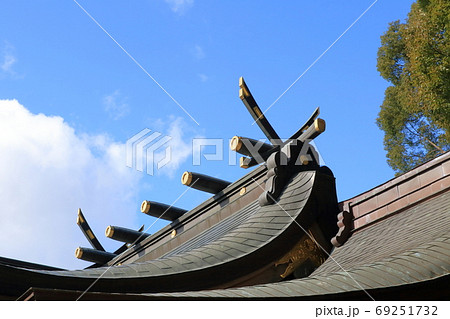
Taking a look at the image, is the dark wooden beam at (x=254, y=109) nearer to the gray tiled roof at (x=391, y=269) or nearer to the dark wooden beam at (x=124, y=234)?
the gray tiled roof at (x=391, y=269)

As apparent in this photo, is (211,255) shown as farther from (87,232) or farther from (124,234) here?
(87,232)

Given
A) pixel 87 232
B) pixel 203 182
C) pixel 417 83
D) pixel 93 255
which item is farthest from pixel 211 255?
pixel 417 83

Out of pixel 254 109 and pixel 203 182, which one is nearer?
pixel 254 109

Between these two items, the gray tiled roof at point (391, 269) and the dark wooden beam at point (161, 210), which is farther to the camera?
the dark wooden beam at point (161, 210)

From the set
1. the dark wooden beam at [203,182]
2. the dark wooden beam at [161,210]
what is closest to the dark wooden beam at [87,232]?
the dark wooden beam at [161,210]

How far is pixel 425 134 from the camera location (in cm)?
1401

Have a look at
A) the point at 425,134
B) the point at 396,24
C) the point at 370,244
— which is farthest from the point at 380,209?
the point at 396,24

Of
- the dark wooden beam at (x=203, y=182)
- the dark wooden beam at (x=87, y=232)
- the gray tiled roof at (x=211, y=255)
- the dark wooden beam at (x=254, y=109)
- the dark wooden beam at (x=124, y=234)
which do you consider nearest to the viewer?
the gray tiled roof at (x=211, y=255)

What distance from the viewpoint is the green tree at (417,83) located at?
9.95m

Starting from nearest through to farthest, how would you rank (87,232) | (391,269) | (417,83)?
(391,269) < (87,232) < (417,83)

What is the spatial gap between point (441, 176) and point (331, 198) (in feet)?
3.58

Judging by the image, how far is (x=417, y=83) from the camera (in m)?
10.4

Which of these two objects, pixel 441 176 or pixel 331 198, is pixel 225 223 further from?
pixel 441 176

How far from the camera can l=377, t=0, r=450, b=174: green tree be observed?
392 inches
